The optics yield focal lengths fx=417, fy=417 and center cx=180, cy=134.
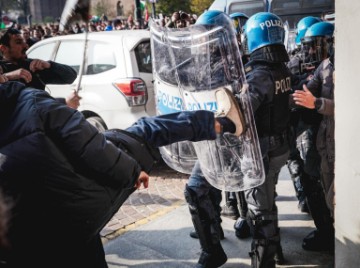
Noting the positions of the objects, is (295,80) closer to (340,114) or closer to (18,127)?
(340,114)

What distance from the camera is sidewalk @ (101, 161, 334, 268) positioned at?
316cm

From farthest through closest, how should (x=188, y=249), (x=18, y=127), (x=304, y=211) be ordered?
1. (x=304, y=211)
2. (x=188, y=249)
3. (x=18, y=127)

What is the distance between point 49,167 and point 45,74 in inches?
85.2

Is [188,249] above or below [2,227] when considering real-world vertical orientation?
below

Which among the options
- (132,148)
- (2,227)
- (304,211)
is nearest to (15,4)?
(132,148)

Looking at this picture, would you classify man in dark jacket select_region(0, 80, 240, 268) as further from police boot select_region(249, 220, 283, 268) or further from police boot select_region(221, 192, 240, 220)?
police boot select_region(221, 192, 240, 220)

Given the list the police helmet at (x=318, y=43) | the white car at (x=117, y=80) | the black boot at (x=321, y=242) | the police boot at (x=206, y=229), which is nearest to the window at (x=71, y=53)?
the white car at (x=117, y=80)

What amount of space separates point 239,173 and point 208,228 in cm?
49

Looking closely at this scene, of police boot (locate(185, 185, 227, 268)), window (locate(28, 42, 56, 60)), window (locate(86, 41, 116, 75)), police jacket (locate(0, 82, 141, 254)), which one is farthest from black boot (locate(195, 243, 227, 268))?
window (locate(28, 42, 56, 60))

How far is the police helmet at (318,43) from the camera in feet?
11.6

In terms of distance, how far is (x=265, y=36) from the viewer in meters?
2.68

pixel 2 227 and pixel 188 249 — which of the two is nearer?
pixel 2 227

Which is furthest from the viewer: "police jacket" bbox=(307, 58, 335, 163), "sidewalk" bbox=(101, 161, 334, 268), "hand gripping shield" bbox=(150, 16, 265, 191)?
"sidewalk" bbox=(101, 161, 334, 268)

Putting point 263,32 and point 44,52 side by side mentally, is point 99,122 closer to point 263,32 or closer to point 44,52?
point 44,52
